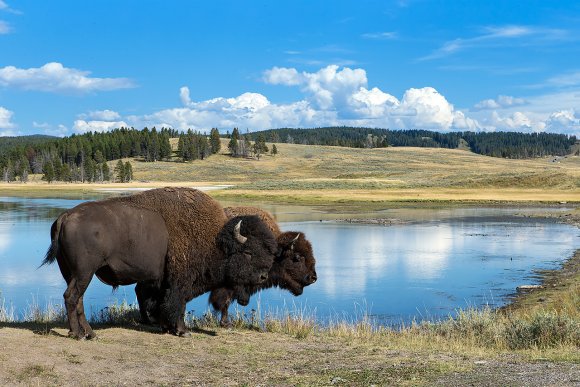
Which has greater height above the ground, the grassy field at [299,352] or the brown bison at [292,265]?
the brown bison at [292,265]

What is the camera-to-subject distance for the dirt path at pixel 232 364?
6770 mm

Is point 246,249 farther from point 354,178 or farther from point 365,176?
point 365,176

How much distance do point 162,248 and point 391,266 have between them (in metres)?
14.0

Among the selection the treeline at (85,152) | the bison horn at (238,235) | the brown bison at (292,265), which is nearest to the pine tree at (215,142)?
the treeline at (85,152)

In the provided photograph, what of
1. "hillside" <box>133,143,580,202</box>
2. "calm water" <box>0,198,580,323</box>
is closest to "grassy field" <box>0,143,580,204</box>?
"hillside" <box>133,143,580,202</box>

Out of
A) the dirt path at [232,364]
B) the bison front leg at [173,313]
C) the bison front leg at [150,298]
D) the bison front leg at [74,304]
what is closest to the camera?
the dirt path at [232,364]

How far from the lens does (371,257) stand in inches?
949

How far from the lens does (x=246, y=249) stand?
9.70 metres

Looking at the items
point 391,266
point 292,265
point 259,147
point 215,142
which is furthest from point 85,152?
point 292,265

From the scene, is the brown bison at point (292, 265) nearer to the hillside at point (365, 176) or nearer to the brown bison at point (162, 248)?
the brown bison at point (162, 248)

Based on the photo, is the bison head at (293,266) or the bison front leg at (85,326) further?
the bison head at (293,266)

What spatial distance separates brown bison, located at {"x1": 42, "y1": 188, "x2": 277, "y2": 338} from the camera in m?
8.24

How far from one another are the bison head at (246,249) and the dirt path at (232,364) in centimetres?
99

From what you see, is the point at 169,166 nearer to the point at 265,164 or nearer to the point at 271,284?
the point at 265,164
